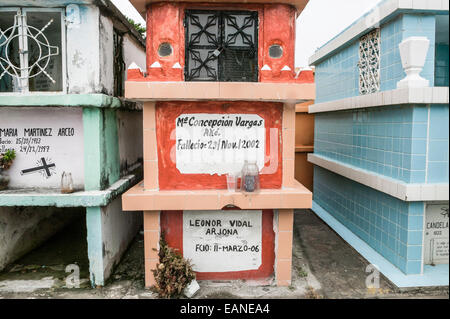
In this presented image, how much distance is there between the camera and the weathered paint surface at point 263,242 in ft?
19.0

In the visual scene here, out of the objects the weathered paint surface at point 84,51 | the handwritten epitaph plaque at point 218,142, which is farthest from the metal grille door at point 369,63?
the weathered paint surface at point 84,51

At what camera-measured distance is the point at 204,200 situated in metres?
5.38

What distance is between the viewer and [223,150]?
559 centimetres

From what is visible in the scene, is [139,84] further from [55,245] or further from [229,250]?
[55,245]

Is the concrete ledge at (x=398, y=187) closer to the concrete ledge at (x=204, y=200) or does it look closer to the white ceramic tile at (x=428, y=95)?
the white ceramic tile at (x=428, y=95)

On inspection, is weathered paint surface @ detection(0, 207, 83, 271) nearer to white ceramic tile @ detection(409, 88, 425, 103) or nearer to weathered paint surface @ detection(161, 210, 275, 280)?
weathered paint surface @ detection(161, 210, 275, 280)

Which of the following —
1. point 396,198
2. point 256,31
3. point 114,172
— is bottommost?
point 396,198

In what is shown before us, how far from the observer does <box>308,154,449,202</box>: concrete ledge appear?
572cm

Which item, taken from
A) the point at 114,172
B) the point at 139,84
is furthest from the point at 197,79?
the point at 114,172

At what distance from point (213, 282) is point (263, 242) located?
1072 millimetres

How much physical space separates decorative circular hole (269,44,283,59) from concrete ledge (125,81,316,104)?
0.59 meters

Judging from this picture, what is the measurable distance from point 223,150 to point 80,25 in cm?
300

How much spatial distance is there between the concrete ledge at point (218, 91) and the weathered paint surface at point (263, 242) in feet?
6.21

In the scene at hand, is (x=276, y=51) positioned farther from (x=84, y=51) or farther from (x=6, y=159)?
(x=6, y=159)
